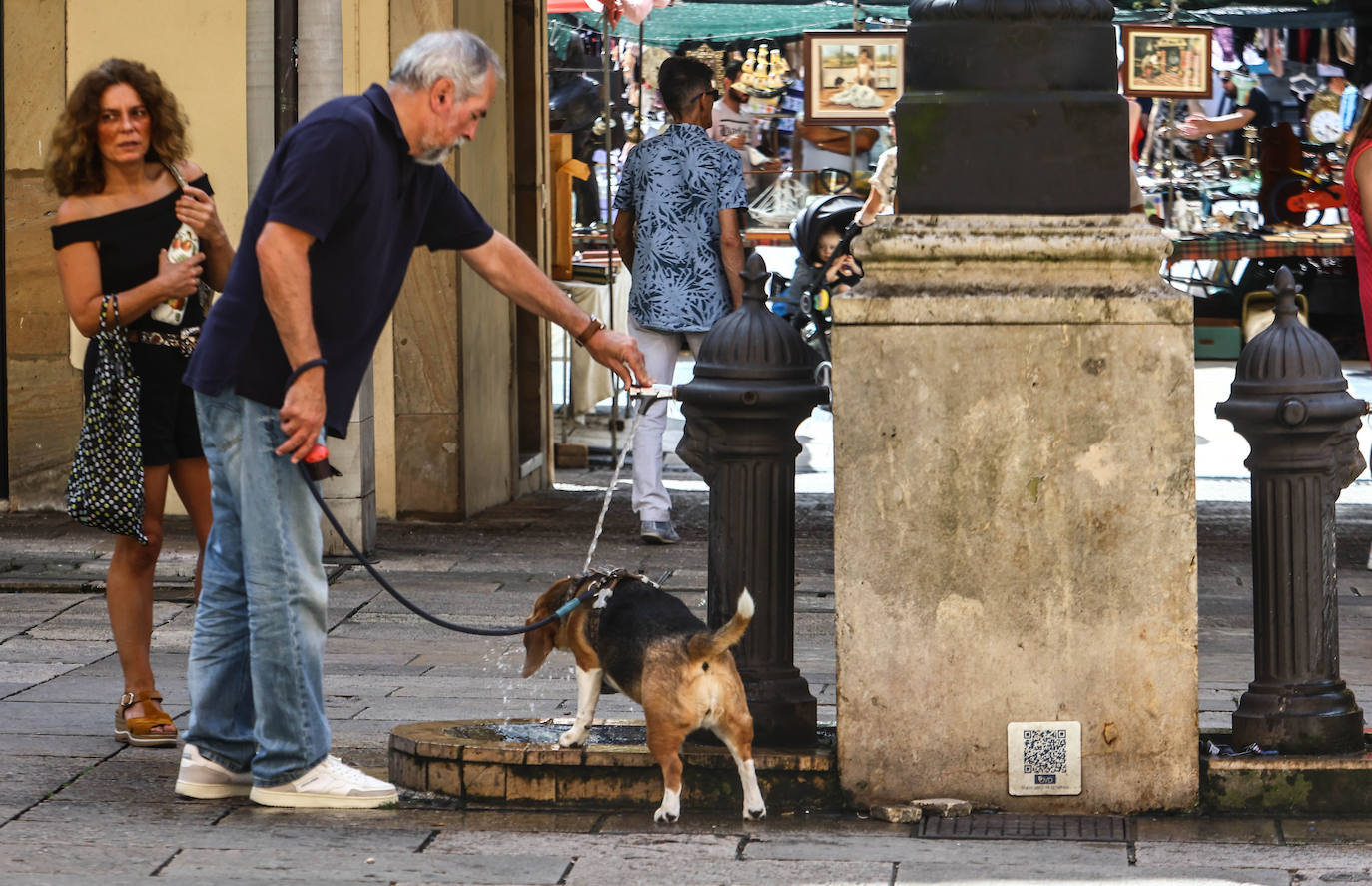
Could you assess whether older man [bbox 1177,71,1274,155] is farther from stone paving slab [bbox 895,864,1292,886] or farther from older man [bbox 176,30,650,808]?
stone paving slab [bbox 895,864,1292,886]

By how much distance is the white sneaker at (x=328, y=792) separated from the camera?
454cm

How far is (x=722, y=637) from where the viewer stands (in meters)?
4.27

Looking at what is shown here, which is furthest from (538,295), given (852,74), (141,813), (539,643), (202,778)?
(852,74)

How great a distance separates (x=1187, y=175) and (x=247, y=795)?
11.7 metres

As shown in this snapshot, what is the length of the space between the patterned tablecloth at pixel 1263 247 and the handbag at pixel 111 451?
10.6m

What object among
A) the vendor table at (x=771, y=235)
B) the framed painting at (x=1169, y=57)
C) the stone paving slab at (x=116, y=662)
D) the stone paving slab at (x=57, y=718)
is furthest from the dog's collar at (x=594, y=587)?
the vendor table at (x=771, y=235)

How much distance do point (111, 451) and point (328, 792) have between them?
1.16 m

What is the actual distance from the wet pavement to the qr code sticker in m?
0.12

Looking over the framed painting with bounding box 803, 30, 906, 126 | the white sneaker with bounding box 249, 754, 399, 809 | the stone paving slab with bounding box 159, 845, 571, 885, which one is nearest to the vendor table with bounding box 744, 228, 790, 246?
the framed painting with bounding box 803, 30, 906, 126

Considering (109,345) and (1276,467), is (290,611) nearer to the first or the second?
(109,345)

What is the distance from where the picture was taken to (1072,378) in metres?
4.32

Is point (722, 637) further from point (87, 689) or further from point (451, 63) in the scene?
point (87, 689)

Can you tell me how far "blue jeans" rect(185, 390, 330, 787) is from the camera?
4.42 metres

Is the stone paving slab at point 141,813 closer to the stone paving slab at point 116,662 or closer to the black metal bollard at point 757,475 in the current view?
the black metal bollard at point 757,475
